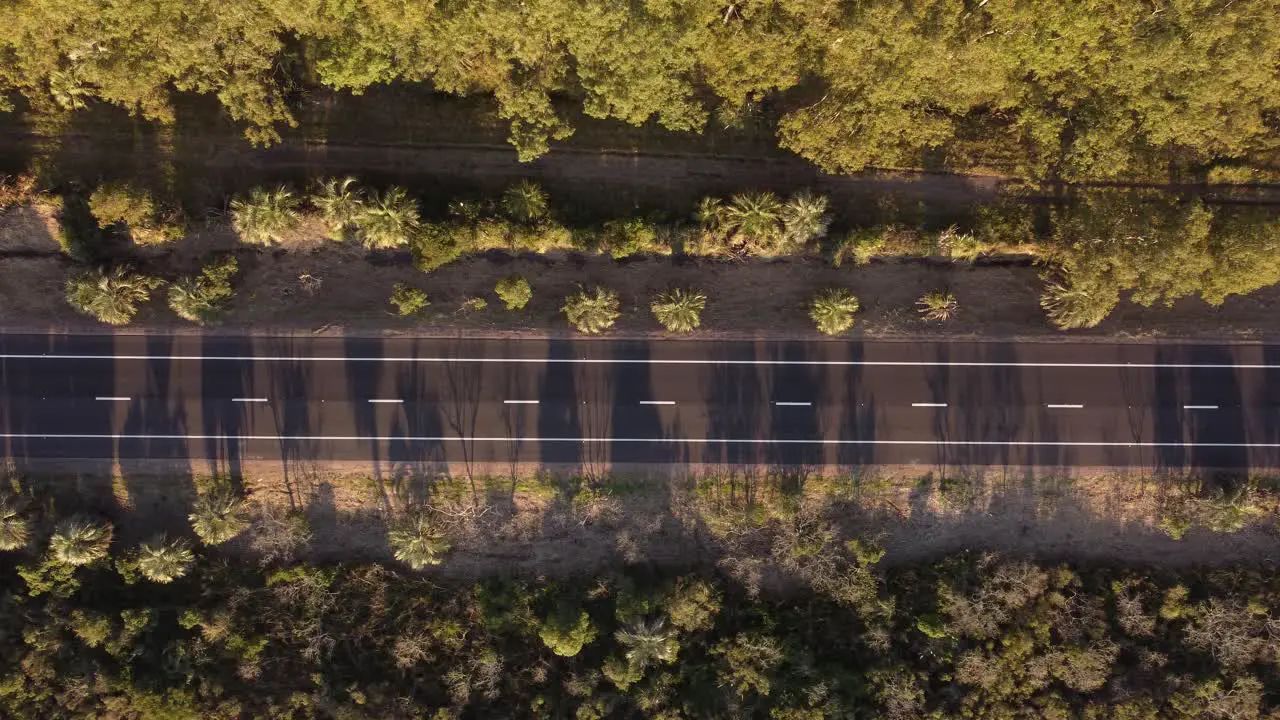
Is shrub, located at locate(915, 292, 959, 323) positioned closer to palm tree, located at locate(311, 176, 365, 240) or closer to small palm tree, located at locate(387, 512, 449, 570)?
small palm tree, located at locate(387, 512, 449, 570)

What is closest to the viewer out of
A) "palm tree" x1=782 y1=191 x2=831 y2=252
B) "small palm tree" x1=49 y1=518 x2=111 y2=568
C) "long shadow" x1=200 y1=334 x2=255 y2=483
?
"small palm tree" x1=49 y1=518 x2=111 y2=568

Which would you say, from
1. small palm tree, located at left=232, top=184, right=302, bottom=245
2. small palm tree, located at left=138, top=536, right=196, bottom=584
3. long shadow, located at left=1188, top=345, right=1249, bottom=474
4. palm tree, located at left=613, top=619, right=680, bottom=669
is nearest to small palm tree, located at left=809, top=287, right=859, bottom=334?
palm tree, located at left=613, top=619, right=680, bottom=669

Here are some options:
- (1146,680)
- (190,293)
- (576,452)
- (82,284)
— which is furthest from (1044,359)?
(82,284)

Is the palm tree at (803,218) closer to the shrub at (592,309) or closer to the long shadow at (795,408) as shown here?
the long shadow at (795,408)

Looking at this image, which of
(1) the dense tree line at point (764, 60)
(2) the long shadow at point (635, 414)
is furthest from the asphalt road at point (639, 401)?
(1) the dense tree line at point (764, 60)

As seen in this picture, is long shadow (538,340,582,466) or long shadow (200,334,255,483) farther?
long shadow (538,340,582,466)

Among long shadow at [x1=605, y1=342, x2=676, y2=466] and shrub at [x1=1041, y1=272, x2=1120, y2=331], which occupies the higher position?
shrub at [x1=1041, y1=272, x2=1120, y2=331]

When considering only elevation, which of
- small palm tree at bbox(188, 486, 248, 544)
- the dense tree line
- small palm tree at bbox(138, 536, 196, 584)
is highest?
the dense tree line

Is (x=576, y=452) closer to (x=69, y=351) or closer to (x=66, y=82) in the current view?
(x=69, y=351)

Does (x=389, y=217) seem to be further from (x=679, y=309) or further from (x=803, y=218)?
(x=803, y=218)
